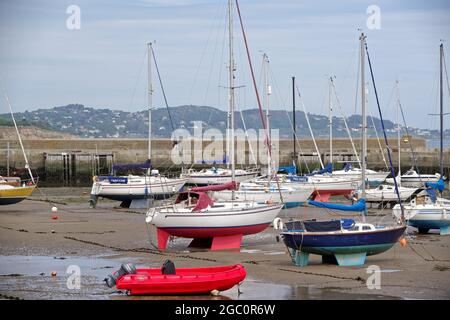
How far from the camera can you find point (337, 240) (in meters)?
21.7

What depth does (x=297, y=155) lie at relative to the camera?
6488cm

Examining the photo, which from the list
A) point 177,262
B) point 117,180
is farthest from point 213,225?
point 117,180

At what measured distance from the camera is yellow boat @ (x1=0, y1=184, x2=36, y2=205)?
37031 mm

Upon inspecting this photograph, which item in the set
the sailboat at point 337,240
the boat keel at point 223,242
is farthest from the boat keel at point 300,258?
the boat keel at point 223,242

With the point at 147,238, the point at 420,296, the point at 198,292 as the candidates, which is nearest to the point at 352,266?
the point at 420,296

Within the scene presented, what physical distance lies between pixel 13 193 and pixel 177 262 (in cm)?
1592

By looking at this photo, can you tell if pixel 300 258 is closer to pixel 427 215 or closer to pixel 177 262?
pixel 177 262

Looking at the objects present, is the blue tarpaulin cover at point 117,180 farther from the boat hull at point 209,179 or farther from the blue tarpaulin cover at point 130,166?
the boat hull at point 209,179

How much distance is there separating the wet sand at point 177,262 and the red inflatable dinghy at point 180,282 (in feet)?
0.62

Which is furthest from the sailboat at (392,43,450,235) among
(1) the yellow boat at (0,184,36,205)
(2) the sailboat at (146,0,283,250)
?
(1) the yellow boat at (0,184,36,205)

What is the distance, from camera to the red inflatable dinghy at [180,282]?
59.0 ft

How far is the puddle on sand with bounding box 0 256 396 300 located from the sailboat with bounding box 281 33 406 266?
2074 millimetres

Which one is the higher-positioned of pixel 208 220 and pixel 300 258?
pixel 208 220

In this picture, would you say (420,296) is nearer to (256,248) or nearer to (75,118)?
(256,248)
